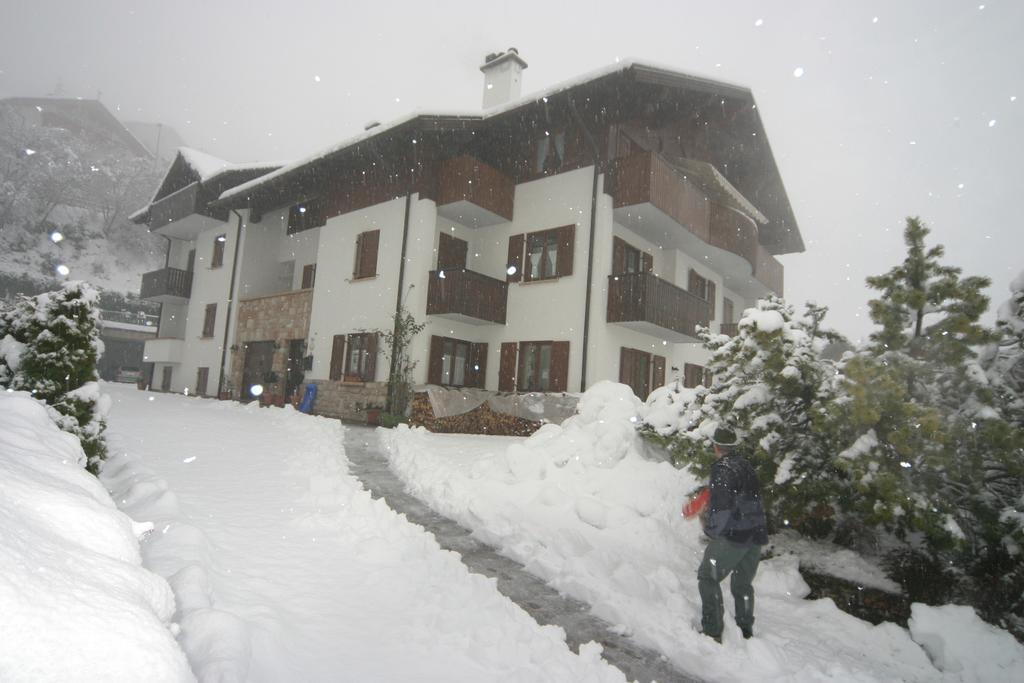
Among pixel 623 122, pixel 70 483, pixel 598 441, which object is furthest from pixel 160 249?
pixel 70 483

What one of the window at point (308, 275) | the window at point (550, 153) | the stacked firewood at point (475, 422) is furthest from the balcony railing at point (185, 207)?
the stacked firewood at point (475, 422)

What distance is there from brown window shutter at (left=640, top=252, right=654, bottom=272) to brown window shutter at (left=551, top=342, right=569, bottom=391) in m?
3.66

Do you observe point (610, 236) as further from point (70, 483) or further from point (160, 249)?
point (160, 249)

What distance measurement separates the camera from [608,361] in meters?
15.1

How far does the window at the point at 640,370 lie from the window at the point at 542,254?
2860 millimetres

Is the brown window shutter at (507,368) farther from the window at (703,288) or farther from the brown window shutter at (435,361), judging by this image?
the window at (703,288)

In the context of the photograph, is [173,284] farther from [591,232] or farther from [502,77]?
[591,232]

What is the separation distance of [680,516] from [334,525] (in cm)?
405

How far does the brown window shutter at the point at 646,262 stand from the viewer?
16812 mm

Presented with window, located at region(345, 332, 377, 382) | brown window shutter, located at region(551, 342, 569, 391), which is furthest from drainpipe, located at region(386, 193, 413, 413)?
brown window shutter, located at region(551, 342, 569, 391)

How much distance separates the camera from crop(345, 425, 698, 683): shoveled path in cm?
395

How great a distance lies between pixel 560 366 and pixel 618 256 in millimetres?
3459

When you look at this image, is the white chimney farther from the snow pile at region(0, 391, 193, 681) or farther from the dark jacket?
the snow pile at region(0, 391, 193, 681)

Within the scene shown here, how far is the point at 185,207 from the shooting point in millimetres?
24188
